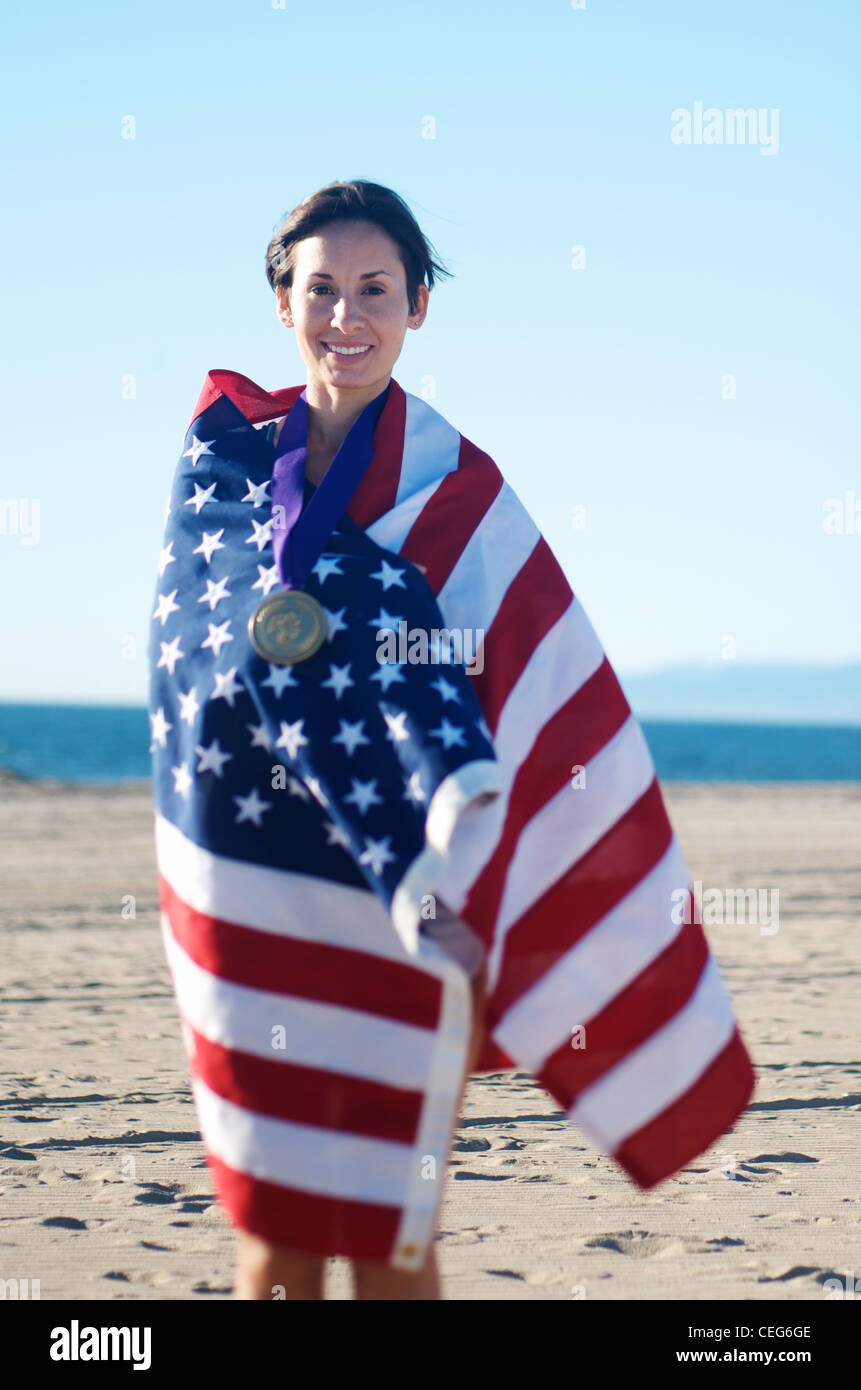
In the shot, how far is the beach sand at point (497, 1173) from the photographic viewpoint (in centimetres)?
340

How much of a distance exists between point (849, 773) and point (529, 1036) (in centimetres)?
4897

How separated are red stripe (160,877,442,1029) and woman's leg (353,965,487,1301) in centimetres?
8

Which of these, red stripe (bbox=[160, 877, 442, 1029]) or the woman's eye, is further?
the woman's eye

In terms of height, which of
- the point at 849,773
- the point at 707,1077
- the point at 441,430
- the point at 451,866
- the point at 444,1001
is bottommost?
the point at 849,773

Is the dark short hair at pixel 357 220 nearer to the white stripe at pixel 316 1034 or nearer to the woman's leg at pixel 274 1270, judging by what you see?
the white stripe at pixel 316 1034

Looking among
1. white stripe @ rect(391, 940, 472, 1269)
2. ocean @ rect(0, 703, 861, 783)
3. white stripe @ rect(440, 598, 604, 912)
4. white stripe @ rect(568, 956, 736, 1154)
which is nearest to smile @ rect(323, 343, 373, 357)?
white stripe @ rect(440, 598, 604, 912)

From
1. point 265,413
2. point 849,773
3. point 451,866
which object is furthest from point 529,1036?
point 849,773

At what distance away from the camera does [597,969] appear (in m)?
2.32

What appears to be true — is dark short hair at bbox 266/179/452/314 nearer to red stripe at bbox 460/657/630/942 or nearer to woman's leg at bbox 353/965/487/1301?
red stripe at bbox 460/657/630/942

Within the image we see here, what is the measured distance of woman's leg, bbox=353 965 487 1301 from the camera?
211 cm

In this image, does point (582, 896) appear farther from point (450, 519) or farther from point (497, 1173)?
point (497, 1173)

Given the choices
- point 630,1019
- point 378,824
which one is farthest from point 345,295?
point 630,1019
